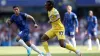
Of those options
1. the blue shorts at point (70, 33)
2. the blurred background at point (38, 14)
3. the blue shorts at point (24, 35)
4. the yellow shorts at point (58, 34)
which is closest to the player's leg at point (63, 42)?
the yellow shorts at point (58, 34)

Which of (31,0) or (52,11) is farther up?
(31,0)

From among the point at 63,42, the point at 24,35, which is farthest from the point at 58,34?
→ the point at 24,35

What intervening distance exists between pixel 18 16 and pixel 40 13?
24.5 metres

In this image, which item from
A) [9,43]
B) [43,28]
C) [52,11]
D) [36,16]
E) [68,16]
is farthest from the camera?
[36,16]

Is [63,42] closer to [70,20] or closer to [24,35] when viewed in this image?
[24,35]

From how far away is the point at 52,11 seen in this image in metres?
18.3

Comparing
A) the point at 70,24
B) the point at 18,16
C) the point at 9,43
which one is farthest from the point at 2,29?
the point at 18,16

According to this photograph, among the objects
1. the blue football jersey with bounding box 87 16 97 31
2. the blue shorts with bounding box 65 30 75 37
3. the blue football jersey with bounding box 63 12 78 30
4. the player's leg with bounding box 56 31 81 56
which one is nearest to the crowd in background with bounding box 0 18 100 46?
the blue football jersey with bounding box 87 16 97 31

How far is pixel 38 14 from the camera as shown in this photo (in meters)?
44.2

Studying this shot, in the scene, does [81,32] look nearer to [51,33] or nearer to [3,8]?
[3,8]

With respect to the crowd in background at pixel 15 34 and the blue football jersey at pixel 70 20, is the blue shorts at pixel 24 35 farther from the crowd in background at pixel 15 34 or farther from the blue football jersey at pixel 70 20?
the crowd in background at pixel 15 34

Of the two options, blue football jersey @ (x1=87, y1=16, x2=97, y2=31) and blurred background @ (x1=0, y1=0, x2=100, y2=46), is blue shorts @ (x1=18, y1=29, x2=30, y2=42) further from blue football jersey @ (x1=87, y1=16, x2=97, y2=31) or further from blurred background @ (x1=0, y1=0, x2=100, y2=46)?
blurred background @ (x1=0, y1=0, x2=100, y2=46)

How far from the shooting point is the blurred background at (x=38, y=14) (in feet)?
125

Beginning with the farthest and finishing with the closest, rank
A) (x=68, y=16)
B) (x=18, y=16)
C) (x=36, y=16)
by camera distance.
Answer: (x=36, y=16), (x=68, y=16), (x=18, y=16)
